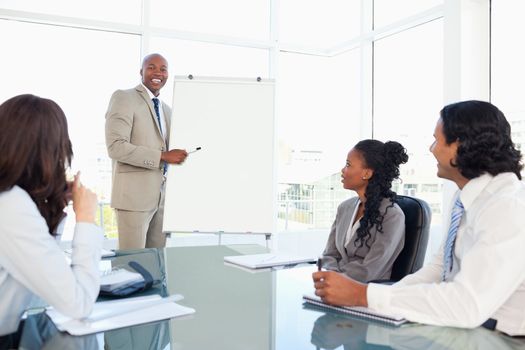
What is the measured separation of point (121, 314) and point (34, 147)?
0.49m

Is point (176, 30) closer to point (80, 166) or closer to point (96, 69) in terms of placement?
point (96, 69)

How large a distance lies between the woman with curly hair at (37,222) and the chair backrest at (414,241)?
1308 mm

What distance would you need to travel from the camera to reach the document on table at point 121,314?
111 cm

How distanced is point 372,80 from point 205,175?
2.64 m

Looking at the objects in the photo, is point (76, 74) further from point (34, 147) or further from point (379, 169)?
point (34, 147)

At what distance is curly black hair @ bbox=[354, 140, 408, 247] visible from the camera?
84.2 inches

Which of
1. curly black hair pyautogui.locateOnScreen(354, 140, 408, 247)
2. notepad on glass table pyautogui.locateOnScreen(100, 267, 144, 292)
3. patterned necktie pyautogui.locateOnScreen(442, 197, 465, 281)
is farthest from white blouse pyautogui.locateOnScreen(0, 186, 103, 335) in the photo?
curly black hair pyautogui.locateOnScreen(354, 140, 408, 247)

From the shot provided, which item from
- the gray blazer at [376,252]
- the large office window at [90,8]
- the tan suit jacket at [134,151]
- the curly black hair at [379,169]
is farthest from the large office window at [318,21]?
the gray blazer at [376,252]

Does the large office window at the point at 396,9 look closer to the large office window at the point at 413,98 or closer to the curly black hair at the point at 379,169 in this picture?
the large office window at the point at 413,98

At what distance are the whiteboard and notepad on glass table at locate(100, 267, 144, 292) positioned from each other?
1.59 metres

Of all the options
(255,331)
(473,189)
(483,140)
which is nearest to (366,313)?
(255,331)

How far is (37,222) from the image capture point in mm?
1088

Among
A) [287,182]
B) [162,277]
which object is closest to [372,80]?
[287,182]

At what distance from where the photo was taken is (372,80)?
200 inches
